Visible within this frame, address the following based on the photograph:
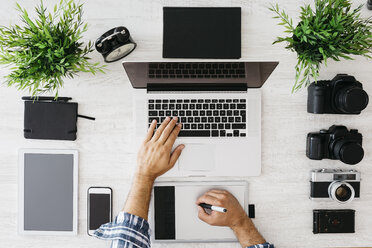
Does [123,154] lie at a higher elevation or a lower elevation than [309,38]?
lower

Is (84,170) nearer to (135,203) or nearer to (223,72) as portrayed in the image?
(135,203)

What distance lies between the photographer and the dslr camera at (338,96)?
1023 mm

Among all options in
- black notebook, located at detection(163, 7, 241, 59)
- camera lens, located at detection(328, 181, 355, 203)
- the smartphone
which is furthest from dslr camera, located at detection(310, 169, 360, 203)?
the smartphone

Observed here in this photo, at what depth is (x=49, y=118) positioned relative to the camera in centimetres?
114

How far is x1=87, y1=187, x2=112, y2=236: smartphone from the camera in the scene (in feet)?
3.83

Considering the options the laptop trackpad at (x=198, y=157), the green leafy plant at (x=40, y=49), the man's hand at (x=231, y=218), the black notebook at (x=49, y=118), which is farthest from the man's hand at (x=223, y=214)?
the green leafy plant at (x=40, y=49)

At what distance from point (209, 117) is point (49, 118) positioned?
0.60 m

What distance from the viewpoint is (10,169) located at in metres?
1.18

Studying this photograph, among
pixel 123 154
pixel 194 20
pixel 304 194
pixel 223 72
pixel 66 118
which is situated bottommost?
pixel 304 194

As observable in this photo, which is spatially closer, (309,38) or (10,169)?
(309,38)

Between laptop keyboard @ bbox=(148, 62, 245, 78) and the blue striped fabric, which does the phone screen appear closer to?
the blue striped fabric

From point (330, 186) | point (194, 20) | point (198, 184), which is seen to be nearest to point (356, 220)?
point (330, 186)

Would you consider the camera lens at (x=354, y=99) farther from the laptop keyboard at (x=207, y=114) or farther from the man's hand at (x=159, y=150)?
the man's hand at (x=159, y=150)

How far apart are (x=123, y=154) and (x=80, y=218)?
0.99 feet
